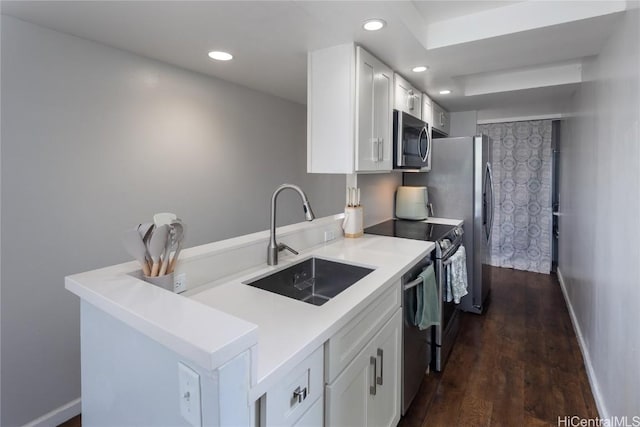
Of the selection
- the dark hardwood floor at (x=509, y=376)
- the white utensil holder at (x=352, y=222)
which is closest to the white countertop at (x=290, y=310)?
the white utensil holder at (x=352, y=222)

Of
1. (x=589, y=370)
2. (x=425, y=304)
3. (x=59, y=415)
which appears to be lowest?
(x=59, y=415)

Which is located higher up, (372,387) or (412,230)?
(412,230)

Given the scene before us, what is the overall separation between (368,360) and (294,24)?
A: 1.68 m

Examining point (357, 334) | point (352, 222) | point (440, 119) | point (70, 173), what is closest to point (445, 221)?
point (352, 222)

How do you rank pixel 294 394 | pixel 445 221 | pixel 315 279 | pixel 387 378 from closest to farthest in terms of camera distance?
pixel 294 394, pixel 387 378, pixel 315 279, pixel 445 221

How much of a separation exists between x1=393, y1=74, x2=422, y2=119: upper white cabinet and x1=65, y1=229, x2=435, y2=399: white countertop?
4.86ft

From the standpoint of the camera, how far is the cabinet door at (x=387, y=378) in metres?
1.46

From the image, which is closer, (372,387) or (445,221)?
(372,387)

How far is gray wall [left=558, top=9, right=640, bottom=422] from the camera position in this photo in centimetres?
147

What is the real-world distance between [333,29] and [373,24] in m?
0.22

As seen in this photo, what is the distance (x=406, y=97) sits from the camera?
2.78m

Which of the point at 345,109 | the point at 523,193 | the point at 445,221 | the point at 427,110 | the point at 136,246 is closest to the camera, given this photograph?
the point at 136,246

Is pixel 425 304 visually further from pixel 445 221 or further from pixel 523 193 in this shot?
pixel 523 193

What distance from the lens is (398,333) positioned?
170 centimetres
